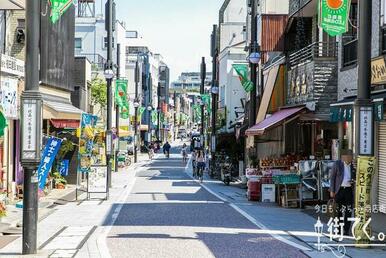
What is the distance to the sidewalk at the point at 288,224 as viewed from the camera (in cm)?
1284

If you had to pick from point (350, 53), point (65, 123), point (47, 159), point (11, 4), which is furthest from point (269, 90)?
point (11, 4)

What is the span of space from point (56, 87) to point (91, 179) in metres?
7.07

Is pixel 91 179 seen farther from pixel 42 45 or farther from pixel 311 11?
pixel 311 11

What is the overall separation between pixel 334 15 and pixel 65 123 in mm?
14311

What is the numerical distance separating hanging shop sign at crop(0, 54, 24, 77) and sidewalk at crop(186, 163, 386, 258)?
27.8 feet

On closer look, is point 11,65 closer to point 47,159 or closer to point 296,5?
point 47,159

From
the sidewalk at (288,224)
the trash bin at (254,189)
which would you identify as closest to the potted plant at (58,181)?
the sidewalk at (288,224)

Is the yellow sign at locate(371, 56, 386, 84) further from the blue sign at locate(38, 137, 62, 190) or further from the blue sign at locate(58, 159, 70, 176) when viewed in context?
the blue sign at locate(58, 159, 70, 176)

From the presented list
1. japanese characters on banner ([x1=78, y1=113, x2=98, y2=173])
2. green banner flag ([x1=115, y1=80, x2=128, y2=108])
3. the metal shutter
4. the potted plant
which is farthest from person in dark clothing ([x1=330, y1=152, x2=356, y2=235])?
green banner flag ([x1=115, y1=80, x2=128, y2=108])

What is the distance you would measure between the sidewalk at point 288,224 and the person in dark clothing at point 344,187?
2.21 feet

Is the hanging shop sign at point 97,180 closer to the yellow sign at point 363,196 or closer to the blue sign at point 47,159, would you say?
the blue sign at point 47,159

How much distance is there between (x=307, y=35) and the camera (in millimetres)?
33062

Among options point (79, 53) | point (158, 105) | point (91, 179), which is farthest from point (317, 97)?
point (158, 105)

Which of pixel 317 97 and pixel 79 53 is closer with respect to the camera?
pixel 317 97
